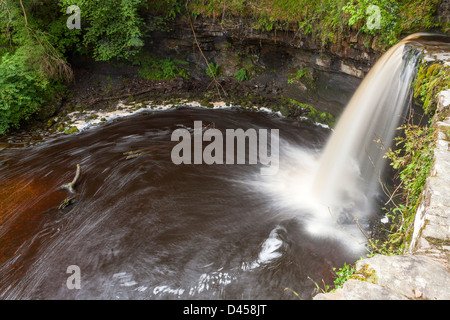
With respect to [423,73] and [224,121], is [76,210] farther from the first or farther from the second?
[423,73]

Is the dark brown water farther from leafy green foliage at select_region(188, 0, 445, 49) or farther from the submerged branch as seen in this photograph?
leafy green foliage at select_region(188, 0, 445, 49)

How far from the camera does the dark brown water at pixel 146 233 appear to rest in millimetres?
4938

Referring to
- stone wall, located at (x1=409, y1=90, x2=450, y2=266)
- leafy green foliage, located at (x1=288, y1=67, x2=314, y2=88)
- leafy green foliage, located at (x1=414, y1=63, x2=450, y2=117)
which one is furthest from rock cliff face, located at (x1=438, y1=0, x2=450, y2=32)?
stone wall, located at (x1=409, y1=90, x2=450, y2=266)

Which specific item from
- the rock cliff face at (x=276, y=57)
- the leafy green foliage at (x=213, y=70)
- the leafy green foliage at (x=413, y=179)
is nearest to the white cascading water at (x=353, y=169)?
the leafy green foliage at (x=413, y=179)

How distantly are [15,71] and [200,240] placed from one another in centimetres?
887

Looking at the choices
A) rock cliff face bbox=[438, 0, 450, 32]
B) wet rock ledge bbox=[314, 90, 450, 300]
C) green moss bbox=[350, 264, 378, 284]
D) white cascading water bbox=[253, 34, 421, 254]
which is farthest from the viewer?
rock cliff face bbox=[438, 0, 450, 32]

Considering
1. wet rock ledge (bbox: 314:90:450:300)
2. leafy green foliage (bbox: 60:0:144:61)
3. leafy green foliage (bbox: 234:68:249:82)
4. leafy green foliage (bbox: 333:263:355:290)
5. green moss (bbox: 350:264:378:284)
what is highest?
leafy green foliage (bbox: 60:0:144:61)

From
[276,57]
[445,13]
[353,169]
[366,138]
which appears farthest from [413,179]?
[276,57]

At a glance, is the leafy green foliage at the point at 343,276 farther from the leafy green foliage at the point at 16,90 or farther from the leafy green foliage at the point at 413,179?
the leafy green foliage at the point at 16,90

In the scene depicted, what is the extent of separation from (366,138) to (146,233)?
19.5ft

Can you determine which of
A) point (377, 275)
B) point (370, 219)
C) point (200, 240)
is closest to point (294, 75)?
point (370, 219)

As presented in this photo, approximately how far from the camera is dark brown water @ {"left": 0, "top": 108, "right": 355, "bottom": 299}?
4.94 meters

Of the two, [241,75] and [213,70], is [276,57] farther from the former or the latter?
[213,70]

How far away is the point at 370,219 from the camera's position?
6207mm
